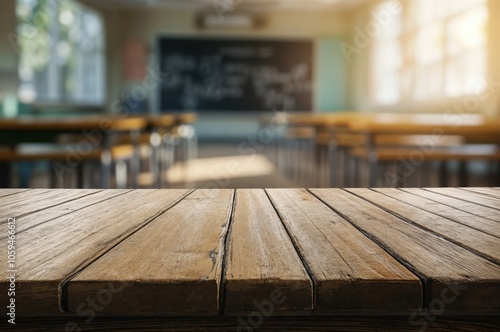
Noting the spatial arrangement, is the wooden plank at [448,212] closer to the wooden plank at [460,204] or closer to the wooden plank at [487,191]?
the wooden plank at [460,204]

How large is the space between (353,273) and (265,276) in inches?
4.3

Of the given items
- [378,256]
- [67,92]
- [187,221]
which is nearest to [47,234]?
[187,221]

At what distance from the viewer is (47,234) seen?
881 mm

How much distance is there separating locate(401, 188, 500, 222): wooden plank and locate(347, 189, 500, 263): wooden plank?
0.32 feet

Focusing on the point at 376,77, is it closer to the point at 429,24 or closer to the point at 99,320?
the point at 429,24

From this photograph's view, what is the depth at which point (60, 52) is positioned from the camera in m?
8.47

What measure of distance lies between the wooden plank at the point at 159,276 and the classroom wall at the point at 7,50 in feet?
20.1

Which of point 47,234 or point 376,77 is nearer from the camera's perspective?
point 47,234

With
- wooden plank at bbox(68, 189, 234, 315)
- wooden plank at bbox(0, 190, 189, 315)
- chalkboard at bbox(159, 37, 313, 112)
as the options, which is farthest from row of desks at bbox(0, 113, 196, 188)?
chalkboard at bbox(159, 37, 313, 112)

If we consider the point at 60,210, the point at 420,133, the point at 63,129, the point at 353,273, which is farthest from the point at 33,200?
the point at 420,133

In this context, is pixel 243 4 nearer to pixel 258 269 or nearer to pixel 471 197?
pixel 471 197

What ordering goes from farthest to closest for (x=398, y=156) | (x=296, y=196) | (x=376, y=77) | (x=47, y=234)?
1. (x=376, y=77)
2. (x=398, y=156)
3. (x=296, y=196)
4. (x=47, y=234)

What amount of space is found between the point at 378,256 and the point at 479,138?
3.14 meters

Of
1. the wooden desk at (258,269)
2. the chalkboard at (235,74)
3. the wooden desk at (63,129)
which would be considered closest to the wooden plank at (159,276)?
the wooden desk at (258,269)
